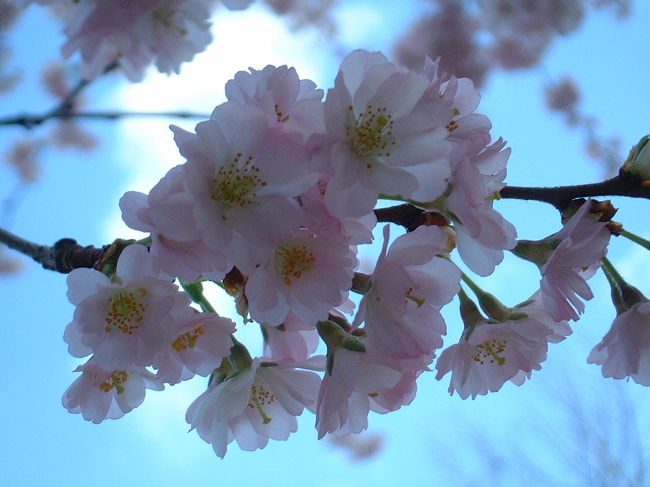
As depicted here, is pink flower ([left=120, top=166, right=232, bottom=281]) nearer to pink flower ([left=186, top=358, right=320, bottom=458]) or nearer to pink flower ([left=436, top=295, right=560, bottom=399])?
pink flower ([left=186, top=358, right=320, bottom=458])

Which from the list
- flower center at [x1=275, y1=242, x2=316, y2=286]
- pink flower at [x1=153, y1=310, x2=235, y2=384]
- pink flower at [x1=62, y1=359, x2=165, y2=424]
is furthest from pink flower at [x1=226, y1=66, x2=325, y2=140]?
pink flower at [x1=62, y1=359, x2=165, y2=424]

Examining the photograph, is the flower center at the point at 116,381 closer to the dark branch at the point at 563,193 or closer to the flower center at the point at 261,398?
the flower center at the point at 261,398

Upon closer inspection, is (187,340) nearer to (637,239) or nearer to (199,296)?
(199,296)

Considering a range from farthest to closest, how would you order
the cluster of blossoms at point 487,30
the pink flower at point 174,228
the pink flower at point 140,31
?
the cluster of blossoms at point 487,30 → the pink flower at point 140,31 → the pink flower at point 174,228

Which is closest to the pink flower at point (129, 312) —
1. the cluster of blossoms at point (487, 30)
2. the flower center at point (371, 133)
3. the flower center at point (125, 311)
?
the flower center at point (125, 311)

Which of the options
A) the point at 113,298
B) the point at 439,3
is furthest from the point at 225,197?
the point at 439,3

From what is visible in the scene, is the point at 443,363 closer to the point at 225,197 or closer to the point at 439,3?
the point at 225,197
